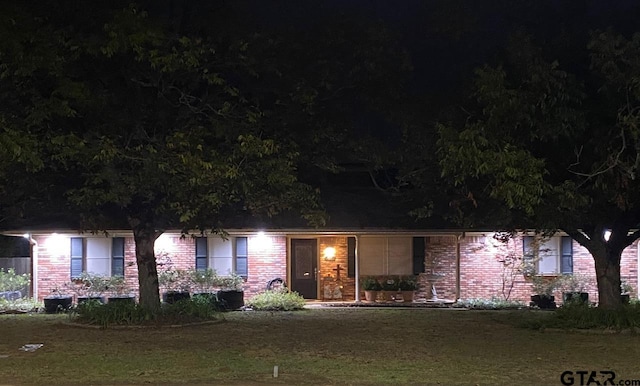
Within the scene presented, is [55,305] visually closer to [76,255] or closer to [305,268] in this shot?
[76,255]

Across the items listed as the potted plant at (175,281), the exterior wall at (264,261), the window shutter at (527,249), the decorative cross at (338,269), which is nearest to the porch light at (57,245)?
the potted plant at (175,281)

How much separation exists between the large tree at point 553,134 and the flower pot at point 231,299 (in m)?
9.12

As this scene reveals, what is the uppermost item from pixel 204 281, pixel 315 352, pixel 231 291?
pixel 204 281

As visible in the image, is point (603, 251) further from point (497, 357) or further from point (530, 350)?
point (497, 357)

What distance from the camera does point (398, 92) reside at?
60.3ft

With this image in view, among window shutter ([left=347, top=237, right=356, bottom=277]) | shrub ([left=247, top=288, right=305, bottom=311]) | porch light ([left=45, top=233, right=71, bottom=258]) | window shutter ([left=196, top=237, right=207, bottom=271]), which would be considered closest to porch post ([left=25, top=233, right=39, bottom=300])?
porch light ([left=45, top=233, right=71, bottom=258])

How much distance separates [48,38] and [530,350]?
10.8 meters

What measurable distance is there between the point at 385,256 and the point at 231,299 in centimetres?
542

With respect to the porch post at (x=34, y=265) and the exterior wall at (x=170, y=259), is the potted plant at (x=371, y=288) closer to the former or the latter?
the exterior wall at (x=170, y=259)

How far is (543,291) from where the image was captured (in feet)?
80.8

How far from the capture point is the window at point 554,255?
82.0ft

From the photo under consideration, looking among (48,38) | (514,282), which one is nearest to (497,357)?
(48,38)

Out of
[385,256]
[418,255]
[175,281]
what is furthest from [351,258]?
[175,281]

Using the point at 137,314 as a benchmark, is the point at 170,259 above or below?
above
